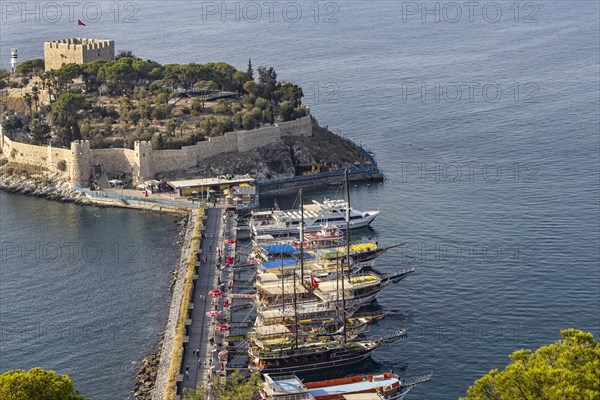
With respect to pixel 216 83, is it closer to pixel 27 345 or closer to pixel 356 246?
pixel 356 246

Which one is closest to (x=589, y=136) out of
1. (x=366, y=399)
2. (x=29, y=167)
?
(x=29, y=167)

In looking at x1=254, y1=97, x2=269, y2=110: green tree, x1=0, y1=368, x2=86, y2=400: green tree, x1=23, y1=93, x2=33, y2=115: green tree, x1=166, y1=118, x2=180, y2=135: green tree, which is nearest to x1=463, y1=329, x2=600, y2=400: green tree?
x1=0, y1=368, x2=86, y2=400: green tree

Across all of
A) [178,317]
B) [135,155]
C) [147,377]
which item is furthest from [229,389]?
[135,155]

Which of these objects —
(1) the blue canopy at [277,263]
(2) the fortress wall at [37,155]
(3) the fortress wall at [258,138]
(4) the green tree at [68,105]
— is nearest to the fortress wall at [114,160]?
(2) the fortress wall at [37,155]

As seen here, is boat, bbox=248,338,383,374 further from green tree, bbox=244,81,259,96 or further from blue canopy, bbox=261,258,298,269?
green tree, bbox=244,81,259,96

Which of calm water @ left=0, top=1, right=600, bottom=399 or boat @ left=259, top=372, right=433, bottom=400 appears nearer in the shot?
boat @ left=259, top=372, right=433, bottom=400

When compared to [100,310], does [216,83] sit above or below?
above

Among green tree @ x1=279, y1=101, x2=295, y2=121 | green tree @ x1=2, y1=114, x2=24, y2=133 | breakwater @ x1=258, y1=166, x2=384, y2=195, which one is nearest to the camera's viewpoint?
breakwater @ x1=258, y1=166, x2=384, y2=195

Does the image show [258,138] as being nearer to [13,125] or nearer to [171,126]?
[171,126]
